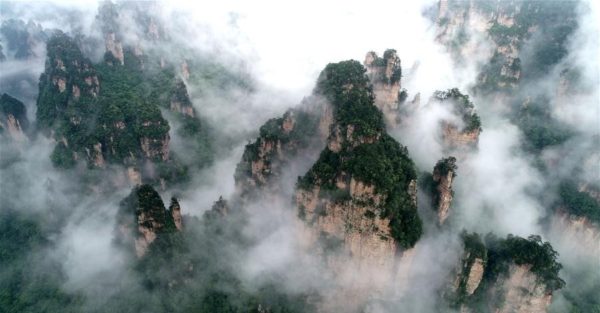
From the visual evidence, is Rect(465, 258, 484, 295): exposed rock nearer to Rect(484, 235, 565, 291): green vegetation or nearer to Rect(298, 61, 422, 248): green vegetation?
Rect(484, 235, 565, 291): green vegetation

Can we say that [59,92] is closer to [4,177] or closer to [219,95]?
[4,177]

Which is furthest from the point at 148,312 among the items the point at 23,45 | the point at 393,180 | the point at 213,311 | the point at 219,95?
the point at 23,45

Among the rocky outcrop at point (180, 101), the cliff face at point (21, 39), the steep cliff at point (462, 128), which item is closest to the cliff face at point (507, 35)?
the steep cliff at point (462, 128)

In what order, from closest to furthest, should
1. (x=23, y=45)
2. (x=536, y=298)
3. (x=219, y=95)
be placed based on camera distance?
(x=536, y=298), (x=219, y=95), (x=23, y=45)

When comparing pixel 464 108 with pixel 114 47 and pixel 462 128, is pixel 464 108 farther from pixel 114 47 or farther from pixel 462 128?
pixel 114 47

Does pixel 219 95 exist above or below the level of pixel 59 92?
above

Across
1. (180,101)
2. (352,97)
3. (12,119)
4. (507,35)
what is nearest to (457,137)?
(352,97)

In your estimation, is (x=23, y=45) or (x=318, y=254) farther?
(x=23, y=45)
